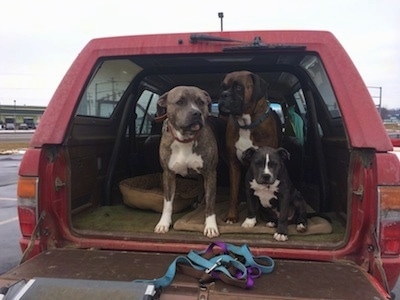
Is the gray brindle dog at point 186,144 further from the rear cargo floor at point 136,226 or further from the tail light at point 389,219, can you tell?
the tail light at point 389,219

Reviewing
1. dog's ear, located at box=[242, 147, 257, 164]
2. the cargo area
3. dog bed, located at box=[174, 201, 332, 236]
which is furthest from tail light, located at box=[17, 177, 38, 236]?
dog's ear, located at box=[242, 147, 257, 164]

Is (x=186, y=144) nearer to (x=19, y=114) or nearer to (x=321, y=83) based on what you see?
(x=321, y=83)

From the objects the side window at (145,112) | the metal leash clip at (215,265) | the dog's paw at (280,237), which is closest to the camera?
the metal leash clip at (215,265)

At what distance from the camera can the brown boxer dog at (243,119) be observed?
3672mm

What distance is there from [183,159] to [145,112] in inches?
88.4

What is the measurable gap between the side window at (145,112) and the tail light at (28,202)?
8.44ft

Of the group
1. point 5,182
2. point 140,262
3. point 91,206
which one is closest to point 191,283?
point 140,262

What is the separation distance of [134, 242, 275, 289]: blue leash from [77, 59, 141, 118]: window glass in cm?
167


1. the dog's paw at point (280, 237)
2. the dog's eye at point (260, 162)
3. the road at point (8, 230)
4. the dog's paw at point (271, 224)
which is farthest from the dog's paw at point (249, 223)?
the road at point (8, 230)

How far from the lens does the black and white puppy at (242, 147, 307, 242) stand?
3.27 m

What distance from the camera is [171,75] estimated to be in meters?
4.87

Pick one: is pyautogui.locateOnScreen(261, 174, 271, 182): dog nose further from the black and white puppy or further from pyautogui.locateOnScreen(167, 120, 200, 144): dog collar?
pyautogui.locateOnScreen(167, 120, 200, 144): dog collar

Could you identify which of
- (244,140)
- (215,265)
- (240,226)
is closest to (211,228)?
(240,226)

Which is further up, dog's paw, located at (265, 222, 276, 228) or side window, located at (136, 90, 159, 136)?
side window, located at (136, 90, 159, 136)
